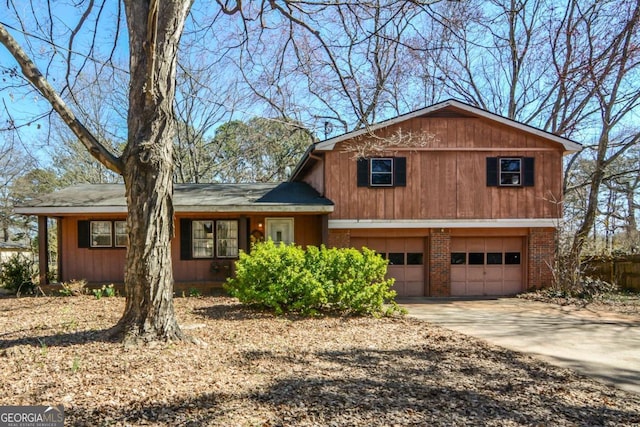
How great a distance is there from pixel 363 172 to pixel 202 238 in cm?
538

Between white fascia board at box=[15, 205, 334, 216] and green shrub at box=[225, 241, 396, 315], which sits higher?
white fascia board at box=[15, 205, 334, 216]

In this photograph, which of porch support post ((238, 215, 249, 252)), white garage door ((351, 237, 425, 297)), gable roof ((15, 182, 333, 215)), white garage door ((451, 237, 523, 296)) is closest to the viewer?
gable roof ((15, 182, 333, 215))

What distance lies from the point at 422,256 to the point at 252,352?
359 inches

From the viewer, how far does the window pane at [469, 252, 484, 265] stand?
1415 cm

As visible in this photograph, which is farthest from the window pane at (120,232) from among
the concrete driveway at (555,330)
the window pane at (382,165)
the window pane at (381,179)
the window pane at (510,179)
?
the window pane at (510,179)

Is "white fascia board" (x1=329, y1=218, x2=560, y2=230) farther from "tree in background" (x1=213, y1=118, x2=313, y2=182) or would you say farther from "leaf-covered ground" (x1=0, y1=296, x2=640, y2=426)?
"tree in background" (x1=213, y1=118, x2=313, y2=182)

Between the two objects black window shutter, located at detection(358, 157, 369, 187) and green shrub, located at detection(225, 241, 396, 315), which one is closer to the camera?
green shrub, located at detection(225, 241, 396, 315)

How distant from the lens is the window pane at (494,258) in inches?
558

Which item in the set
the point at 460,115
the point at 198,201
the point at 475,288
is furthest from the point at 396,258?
the point at 198,201

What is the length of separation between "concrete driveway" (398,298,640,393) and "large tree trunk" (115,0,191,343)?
535cm

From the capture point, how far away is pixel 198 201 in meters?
13.1

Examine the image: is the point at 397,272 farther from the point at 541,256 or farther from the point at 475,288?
the point at 541,256

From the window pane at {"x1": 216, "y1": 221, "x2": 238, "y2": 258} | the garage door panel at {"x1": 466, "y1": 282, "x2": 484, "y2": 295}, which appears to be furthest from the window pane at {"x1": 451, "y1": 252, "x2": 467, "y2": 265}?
the window pane at {"x1": 216, "y1": 221, "x2": 238, "y2": 258}
